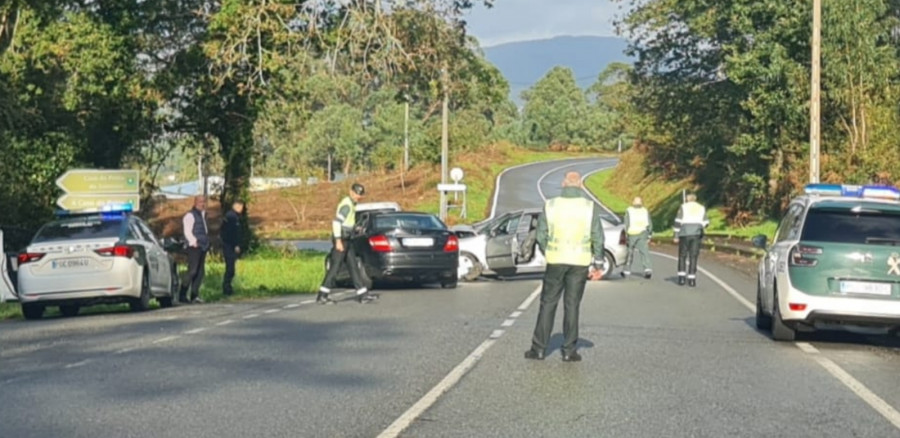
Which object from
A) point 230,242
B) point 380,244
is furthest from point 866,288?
point 230,242

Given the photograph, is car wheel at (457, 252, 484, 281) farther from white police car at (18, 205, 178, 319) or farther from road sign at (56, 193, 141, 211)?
white police car at (18, 205, 178, 319)

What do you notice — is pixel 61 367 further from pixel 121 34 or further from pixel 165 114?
pixel 165 114

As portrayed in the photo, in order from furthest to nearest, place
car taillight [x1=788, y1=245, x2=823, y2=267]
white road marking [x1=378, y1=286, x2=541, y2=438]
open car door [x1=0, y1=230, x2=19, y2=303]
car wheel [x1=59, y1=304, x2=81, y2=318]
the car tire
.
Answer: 1. open car door [x1=0, y1=230, x2=19, y2=303]
2. the car tire
3. car wheel [x1=59, y1=304, x2=81, y2=318]
4. car taillight [x1=788, y1=245, x2=823, y2=267]
5. white road marking [x1=378, y1=286, x2=541, y2=438]

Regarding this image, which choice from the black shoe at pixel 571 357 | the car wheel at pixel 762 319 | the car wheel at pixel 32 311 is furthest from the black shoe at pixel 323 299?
the black shoe at pixel 571 357

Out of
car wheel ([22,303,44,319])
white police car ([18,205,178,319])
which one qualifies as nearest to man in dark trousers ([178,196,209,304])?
white police car ([18,205,178,319])

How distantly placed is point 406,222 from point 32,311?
291 inches

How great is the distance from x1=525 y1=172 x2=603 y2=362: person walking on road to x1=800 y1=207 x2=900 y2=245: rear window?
10.2ft

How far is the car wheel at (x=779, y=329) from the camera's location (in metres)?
15.1

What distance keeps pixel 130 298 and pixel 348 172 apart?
226ft

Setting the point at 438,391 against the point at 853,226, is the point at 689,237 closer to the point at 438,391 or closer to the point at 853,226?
the point at 853,226

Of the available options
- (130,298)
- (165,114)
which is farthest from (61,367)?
(165,114)

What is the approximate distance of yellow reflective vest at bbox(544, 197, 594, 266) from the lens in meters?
13.0

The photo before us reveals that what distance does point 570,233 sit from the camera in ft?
42.7

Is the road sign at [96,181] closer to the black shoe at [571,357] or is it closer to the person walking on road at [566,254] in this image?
the person walking on road at [566,254]
